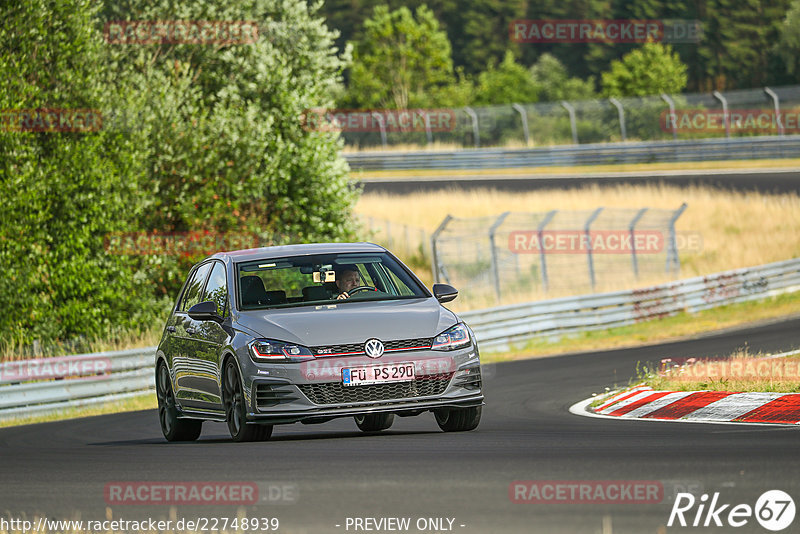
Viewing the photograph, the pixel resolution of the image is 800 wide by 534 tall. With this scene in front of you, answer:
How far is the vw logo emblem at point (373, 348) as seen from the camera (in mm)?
10133

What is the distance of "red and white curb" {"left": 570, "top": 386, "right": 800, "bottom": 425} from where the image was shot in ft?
36.1

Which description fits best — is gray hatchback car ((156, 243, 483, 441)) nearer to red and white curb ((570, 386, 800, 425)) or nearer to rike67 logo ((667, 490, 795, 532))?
red and white curb ((570, 386, 800, 425))

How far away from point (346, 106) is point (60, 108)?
151 feet

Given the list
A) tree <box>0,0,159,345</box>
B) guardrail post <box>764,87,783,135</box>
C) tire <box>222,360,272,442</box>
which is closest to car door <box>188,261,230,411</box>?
tire <box>222,360,272,442</box>

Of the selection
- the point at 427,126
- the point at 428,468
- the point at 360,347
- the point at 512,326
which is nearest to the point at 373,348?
the point at 360,347

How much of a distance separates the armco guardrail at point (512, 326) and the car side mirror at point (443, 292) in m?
8.92

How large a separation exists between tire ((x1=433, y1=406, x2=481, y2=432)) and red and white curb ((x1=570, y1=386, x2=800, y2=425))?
182 centimetres

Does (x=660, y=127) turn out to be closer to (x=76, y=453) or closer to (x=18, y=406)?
(x=18, y=406)

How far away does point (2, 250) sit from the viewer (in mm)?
25203

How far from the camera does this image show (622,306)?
27578 mm

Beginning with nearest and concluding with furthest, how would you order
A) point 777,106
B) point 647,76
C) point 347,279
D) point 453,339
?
1. point 453,339
2. point 347,279
3. point 777,106
4. point 647,76

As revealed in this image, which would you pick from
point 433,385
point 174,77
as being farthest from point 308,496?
point 174,77

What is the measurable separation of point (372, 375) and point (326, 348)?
1.30ft

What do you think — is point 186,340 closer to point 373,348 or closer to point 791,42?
point 373,348
